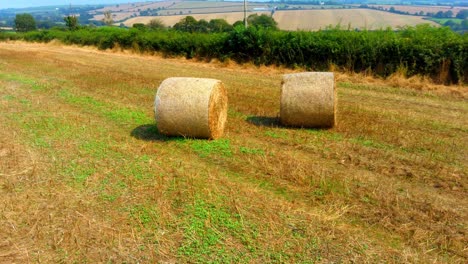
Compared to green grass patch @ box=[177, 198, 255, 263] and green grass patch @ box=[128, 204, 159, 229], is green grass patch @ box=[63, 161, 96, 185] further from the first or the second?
green grass patch @ box=[177, 198, 255, 263]

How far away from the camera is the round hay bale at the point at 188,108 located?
7.48 metres

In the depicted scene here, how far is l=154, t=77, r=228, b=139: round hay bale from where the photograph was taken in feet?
24.5

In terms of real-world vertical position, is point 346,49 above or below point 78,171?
above

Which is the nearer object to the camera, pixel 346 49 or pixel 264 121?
pixel 264 121

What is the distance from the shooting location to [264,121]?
932 cm

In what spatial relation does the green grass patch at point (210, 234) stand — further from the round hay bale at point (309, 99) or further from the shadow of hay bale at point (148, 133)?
the round hay bale at point (309, 99)

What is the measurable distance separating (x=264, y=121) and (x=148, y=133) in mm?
2722

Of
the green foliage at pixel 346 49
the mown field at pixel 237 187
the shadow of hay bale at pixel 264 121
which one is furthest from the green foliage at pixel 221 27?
the shadow of hay bale at pixel 264 121

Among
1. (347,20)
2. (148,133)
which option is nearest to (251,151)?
(148,133)

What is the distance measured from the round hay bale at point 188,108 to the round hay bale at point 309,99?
1.59m

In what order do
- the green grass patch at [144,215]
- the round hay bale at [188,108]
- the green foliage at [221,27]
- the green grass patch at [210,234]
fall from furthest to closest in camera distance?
the green foliage at [221,27] → the round hay bale at [188,108] → the green grass patch at [144,215] → the green grass patch at [210,234]

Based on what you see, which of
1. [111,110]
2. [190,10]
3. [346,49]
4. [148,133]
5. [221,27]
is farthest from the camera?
[190,10]

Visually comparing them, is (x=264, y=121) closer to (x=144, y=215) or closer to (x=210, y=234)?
(x=144, y=215)

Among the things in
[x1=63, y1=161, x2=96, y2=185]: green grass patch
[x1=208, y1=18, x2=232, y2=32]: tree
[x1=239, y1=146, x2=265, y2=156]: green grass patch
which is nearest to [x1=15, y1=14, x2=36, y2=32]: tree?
[x1=208, y1=18, x2=232, y2=32]: tree
